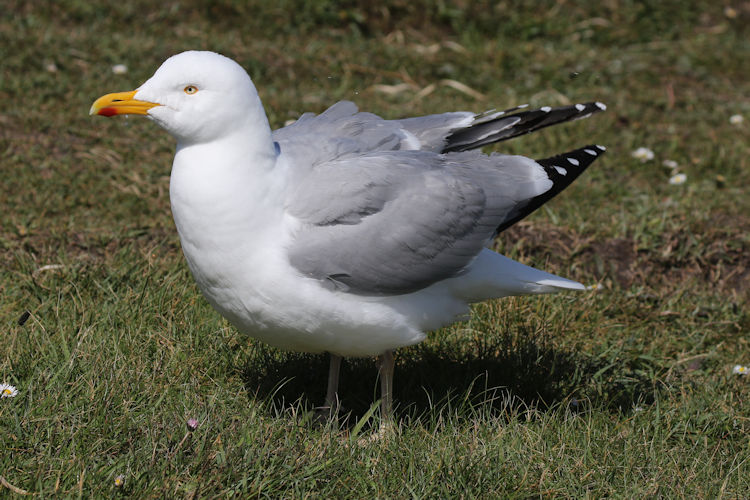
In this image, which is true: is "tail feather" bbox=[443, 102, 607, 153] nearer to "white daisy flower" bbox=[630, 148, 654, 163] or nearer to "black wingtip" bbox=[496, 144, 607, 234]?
"black wingtip" bbox=[496, 144, 607, 234]

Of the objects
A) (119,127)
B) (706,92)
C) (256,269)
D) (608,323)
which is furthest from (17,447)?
(706,92)

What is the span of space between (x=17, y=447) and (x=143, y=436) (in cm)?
38

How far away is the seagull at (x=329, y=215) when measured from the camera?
3012 millimetres

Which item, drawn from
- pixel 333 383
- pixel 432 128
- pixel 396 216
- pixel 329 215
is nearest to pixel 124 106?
pixel 329 215

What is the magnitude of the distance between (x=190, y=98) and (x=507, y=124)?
1322mm

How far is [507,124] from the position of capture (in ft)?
12.1

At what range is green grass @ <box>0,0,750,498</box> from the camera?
304 centimetres

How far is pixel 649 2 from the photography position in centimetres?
862

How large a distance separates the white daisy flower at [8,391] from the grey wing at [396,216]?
105 centimetres

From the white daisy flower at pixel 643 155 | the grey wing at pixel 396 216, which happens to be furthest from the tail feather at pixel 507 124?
the white daisy flower at pixel 643 155

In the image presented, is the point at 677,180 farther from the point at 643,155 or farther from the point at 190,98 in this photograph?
the point at 190,98

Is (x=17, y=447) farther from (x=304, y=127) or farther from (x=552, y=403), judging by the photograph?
(x=552, y=403)

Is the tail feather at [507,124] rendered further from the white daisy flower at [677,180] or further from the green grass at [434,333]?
the white daisy flower at [677,180]

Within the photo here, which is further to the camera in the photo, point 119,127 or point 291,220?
point 119,127
